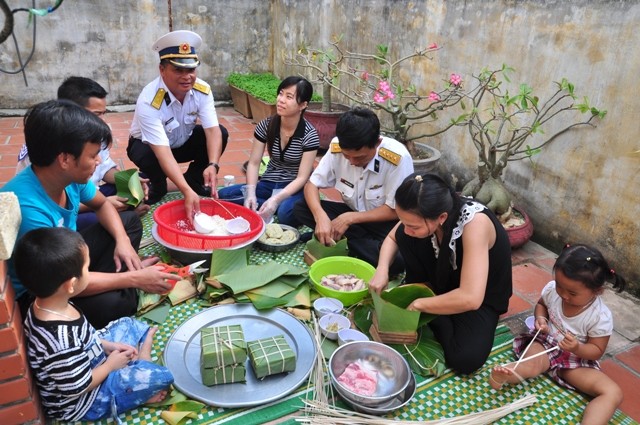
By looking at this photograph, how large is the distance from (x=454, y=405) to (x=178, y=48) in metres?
2.79

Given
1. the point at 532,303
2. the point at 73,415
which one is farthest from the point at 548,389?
the point at 73,415

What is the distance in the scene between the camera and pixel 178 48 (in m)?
3.13

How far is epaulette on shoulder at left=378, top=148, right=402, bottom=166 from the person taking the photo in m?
2.73

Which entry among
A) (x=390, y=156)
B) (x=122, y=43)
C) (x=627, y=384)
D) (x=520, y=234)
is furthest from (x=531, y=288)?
(x=122, y=43)

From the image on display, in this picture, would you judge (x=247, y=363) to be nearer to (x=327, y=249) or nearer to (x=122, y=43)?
(x=327, y=249)

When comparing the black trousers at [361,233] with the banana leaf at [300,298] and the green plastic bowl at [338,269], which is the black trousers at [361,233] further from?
the banana leaf at [300,298]


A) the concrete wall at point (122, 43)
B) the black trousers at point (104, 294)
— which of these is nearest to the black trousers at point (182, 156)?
the black trousers at point (104, 294)

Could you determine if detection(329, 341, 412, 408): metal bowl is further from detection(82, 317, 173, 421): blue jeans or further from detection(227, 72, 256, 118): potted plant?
detection(227, 72, 256, 118): potted plant

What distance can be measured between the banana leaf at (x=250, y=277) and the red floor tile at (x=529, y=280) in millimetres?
1512

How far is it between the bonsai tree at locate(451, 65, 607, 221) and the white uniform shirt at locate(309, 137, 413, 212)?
0.92 metres

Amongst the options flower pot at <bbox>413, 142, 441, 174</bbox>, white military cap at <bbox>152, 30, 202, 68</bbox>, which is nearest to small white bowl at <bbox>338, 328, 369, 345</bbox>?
flower pot at <bbox>413, 142, 441, 174</bbox>

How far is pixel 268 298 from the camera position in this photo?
2420 mm

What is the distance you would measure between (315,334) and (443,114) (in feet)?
9.30

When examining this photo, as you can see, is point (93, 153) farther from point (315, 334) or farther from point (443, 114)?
point (443, 114)
